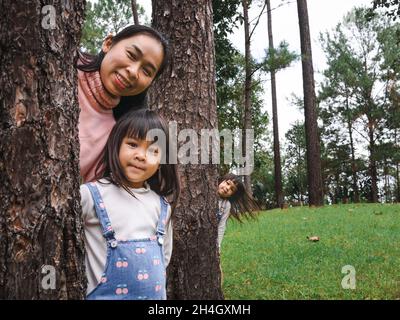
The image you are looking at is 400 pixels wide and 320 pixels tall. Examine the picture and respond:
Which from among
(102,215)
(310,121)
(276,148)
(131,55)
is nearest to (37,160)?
(102,215)

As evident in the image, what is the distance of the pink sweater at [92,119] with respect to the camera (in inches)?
61.9

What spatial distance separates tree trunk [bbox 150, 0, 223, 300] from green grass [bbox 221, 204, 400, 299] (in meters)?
1.33

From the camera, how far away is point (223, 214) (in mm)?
2844

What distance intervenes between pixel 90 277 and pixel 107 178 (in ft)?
1.01

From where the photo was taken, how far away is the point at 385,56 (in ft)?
60.7

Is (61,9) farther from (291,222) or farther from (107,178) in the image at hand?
(291,222)

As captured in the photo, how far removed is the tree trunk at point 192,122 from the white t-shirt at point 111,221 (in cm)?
88

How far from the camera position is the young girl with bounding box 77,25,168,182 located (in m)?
1.59

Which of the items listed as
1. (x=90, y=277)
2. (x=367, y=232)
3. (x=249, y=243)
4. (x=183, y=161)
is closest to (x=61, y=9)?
(x=90, y=277)

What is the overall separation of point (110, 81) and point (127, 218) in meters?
0.47
